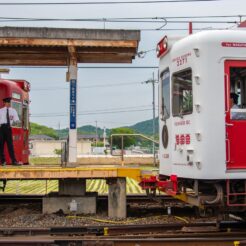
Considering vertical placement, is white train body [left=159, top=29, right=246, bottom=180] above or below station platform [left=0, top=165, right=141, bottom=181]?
above

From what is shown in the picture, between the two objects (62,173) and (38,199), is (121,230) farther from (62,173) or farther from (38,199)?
(38,199)

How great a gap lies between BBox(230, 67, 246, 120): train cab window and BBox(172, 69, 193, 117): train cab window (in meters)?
0.68

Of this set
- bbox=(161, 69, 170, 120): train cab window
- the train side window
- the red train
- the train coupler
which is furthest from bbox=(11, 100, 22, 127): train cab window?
bbox=(161, 69, 170, 120): train cab window

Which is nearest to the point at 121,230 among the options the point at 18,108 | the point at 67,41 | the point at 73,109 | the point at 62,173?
the point at 62,173

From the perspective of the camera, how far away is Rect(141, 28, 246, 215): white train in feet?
23.9

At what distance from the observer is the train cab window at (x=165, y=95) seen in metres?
8.91

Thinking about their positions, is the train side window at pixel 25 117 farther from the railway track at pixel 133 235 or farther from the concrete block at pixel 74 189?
the railway track at pixel 133 235

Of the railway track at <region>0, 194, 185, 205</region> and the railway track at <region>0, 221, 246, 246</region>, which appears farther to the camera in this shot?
the railway track at <region>0, 194, 185, 205</region>

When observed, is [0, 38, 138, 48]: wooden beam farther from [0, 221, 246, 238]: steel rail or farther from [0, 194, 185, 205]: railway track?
[0, 221, 246, 238]: steel rail

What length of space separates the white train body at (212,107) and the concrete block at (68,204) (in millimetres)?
4157

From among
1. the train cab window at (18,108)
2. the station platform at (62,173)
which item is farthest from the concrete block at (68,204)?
the train cab window at (18,108)

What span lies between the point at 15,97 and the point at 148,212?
577 centimetres

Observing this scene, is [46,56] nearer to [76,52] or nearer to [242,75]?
[76,52]

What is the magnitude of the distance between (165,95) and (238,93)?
178 cm
